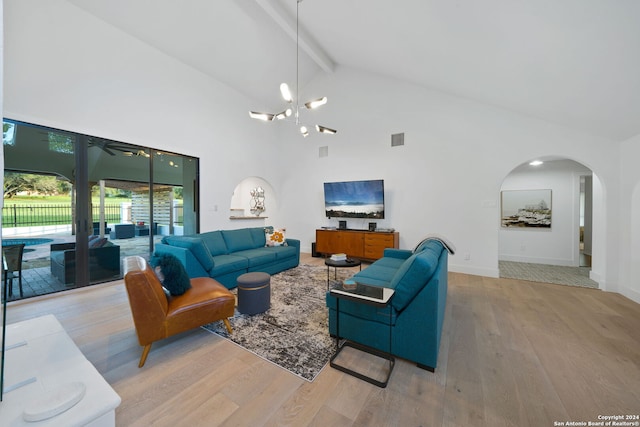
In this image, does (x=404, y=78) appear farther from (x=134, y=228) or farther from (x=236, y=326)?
(x=134, y=228)

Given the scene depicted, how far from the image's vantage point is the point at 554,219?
17.6 ft

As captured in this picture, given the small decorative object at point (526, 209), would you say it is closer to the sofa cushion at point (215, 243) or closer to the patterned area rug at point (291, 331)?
the patterned area rug at point (291, 331)

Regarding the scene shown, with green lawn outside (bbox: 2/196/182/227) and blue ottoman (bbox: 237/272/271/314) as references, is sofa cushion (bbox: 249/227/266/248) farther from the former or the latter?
green lawn outside (bbox: 2/196/182/227)

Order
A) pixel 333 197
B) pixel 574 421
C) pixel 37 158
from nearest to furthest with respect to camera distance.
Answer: pixel 574 421, pixel 37 158, pixel 333 197

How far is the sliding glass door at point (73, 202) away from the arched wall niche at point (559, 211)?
769 cm

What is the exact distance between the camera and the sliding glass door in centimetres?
339

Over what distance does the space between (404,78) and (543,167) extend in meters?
3.78

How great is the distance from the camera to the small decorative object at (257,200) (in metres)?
7.32

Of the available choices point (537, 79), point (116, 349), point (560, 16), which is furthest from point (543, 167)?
point (116, 349)

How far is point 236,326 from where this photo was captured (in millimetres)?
2633

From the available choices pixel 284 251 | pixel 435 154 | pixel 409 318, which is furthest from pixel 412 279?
pixel 435 154

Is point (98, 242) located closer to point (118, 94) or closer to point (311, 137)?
point (118, 94)

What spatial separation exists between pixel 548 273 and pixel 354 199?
413 cm

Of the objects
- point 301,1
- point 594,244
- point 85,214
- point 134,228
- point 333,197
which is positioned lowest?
point 594,244
